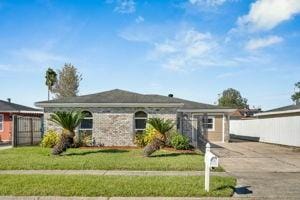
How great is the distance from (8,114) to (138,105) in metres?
13.6

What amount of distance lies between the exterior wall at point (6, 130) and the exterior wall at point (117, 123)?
10.9 metres

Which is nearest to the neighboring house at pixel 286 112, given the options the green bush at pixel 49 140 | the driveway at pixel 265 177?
the driveway at pixel 265 177

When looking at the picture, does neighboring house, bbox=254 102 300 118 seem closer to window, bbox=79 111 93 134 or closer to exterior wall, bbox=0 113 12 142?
window, bbox=79 111 93 134

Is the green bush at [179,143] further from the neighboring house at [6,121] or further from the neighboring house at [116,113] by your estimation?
the neighboring house at [6,121]

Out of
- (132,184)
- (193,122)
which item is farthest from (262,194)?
(193,122)

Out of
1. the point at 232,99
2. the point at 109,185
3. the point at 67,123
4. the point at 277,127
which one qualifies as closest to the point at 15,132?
the point at 67,123

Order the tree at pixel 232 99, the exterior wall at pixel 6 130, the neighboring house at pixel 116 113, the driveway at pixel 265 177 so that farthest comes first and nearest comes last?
the tree at pixel 232 99 < the exterior wall at pixel 6 130 < the neighboring house at pixel 116 113 < the driveway at pixel 265 177

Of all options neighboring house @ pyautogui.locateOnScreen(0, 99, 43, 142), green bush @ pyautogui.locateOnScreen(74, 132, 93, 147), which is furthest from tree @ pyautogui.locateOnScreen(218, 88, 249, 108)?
green bush @ pyautogui.locateOnScreen(74, 132, 93, 147)

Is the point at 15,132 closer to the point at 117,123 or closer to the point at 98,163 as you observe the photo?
the point at 117,123

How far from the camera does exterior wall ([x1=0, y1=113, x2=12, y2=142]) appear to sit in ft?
104

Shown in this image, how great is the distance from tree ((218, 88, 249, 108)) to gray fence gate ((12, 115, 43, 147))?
7695 cm

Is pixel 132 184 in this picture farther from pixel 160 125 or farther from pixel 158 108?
pixel 158 108

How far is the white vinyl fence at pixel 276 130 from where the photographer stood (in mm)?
26727

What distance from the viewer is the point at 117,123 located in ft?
78.9
